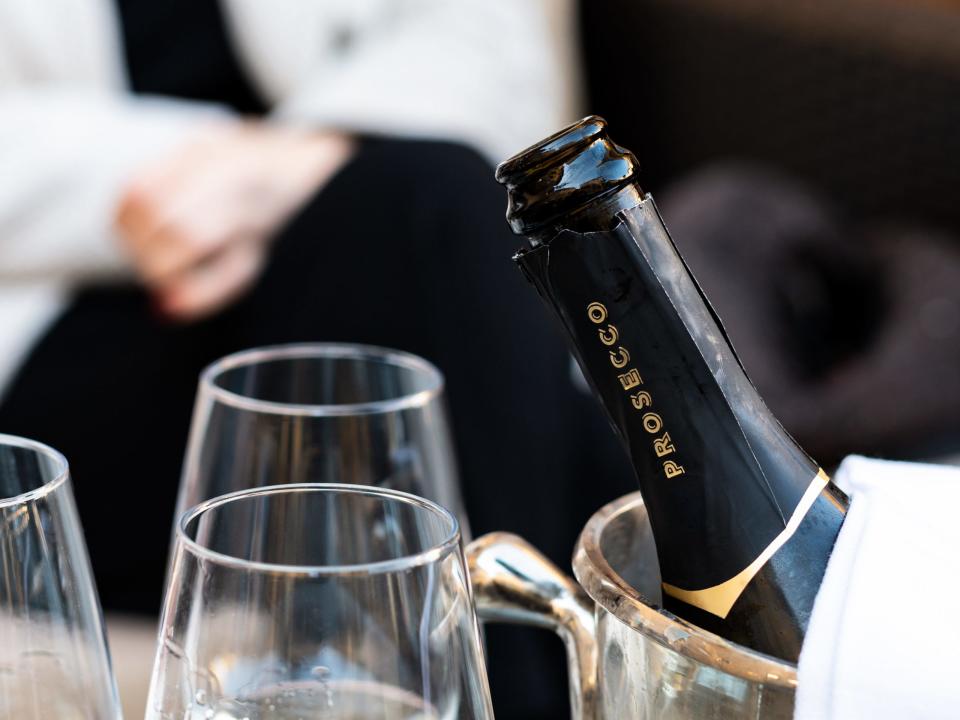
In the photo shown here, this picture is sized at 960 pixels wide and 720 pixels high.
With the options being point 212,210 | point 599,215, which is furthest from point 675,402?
point 212,210

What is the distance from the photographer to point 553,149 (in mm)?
250

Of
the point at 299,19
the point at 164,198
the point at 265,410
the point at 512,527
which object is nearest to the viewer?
the point at 265,410

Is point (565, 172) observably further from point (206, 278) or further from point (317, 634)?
point (206, 278)

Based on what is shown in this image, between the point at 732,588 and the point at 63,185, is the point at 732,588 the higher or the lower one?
the lower one

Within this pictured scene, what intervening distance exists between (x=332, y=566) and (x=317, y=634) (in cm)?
1

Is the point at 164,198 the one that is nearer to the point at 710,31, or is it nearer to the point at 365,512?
the point at 365,512

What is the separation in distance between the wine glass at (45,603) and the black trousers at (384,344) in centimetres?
40

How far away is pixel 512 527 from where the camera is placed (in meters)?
0.69

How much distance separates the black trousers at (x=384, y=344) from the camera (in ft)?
2.31

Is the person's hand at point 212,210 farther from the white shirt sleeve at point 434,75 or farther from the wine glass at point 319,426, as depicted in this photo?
the wine glass at point 319,426

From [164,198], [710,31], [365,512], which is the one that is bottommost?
[365,512]

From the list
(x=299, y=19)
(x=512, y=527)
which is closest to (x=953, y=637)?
(x=512, y=527)

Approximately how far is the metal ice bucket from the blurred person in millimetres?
314

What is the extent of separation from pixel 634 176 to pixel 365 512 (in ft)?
0.29
